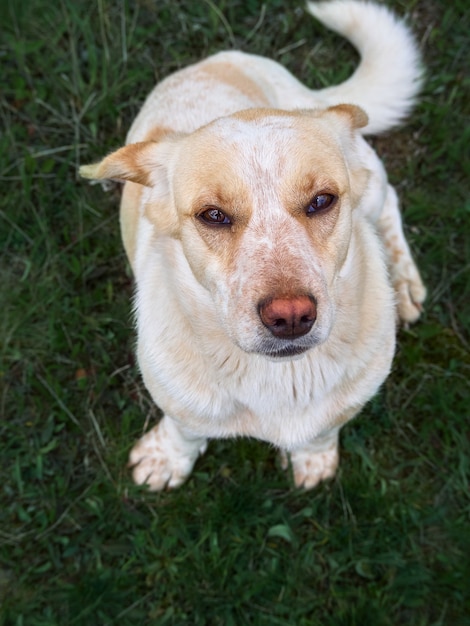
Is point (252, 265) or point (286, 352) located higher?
point (252, 265)

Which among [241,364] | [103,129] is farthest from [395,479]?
[103,129]

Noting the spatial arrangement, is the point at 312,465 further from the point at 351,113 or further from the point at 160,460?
the point at 351,113

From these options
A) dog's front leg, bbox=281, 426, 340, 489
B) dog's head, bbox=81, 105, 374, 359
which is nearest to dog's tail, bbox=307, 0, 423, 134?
dog's head, bbox=81, 105, 374, 359

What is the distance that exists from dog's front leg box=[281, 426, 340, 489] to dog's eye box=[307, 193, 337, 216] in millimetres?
1438

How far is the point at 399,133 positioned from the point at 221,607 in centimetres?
296

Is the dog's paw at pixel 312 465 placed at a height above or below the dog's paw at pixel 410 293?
below

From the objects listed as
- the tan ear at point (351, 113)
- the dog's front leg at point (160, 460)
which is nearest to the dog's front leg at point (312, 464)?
the dog's front leg at point (160, 460)

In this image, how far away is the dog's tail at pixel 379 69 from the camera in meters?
3.38

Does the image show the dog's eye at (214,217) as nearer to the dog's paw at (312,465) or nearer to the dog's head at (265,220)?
the dog's head at (265,220)

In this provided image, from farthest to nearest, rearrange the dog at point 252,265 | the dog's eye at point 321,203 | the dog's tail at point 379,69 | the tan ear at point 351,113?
the dog's tail at point 379,69 → the tan ear at point 351,113 → the dog's eye at point 321,203 → the dog at point 252,265

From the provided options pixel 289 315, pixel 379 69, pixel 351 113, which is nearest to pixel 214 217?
pixel 289 315

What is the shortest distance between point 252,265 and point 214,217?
263 millimetres

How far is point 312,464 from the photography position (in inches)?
124

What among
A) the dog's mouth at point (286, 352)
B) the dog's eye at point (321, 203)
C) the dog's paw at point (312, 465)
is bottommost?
the dog's paw at point (312, 465)
